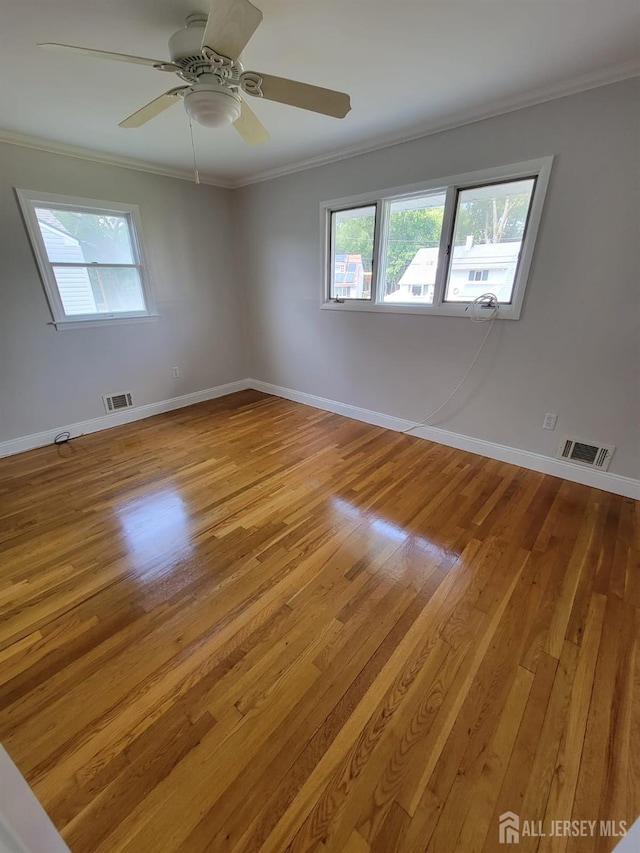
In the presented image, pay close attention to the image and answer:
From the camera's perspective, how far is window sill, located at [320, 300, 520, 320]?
2.54m

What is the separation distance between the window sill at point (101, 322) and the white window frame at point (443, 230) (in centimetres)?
189

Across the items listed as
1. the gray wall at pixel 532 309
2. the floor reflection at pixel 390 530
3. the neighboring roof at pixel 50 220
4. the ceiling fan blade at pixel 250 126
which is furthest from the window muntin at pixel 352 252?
the neighboring roof at pixel 50 220

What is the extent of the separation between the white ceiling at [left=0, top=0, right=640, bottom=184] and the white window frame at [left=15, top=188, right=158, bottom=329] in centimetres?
45

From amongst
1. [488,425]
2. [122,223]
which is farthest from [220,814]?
[122,223]

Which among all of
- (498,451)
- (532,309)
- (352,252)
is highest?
(352,252)

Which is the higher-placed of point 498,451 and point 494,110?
point 494,110

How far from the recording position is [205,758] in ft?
3.58

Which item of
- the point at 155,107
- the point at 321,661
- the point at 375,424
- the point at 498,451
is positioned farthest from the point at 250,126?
the point at 498,451

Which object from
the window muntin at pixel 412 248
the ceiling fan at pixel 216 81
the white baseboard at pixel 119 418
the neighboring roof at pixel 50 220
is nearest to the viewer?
the ceiling fan at pixel 216 81

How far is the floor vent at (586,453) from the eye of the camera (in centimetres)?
240

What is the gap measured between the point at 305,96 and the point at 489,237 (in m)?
1.64

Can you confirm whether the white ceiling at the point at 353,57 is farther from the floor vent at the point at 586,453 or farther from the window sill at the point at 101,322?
the floor vent at the point at 586,453

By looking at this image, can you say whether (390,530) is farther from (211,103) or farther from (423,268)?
(211,103)

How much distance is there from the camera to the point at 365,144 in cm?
287
